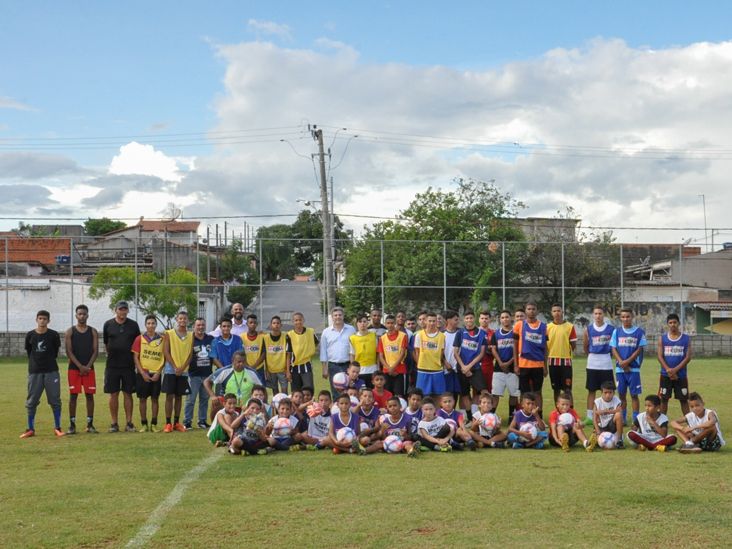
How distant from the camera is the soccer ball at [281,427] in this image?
11.2 m

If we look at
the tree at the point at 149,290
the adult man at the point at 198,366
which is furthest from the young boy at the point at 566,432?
the tree at the point at 149,290

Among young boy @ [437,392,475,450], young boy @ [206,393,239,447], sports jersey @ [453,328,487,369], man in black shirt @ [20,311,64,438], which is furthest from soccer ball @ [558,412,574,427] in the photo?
man in black shirt @ [20,311,64,438]

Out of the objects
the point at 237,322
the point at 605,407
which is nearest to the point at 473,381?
the point at 605,407

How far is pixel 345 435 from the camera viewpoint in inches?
431

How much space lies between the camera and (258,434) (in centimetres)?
1098

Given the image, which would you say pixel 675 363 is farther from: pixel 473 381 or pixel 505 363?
pixel 473 381

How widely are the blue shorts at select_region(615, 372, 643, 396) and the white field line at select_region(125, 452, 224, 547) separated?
6277mm

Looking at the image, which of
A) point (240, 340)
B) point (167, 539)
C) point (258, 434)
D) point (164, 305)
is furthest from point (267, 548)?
point (164, 305)

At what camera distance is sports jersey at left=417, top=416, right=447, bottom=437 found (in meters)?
11.1

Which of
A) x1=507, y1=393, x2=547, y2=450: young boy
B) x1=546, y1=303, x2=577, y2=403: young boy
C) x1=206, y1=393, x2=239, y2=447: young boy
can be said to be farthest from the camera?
x1=546, y1=303, x2=577, y2=403: young boy

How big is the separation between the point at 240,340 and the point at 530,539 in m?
7.50

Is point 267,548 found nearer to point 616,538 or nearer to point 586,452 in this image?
point 616,538

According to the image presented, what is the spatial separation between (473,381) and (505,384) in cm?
52

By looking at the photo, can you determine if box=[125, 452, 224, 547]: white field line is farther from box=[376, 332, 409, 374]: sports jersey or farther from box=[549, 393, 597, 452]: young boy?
box=[549, 393, 597, 452]: young boy
